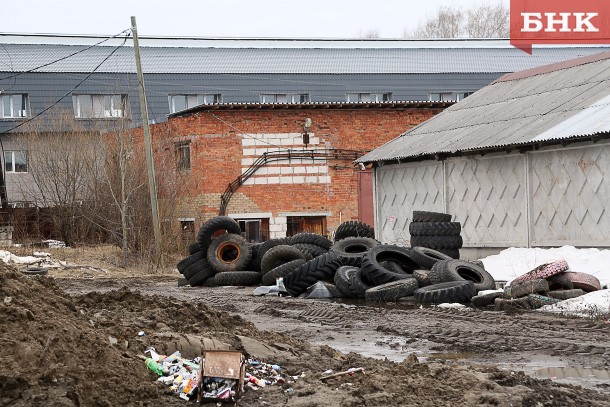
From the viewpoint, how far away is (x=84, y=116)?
53531 millimetres

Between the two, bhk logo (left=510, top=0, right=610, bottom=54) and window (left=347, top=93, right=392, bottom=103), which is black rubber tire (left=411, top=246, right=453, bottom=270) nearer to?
window (left=347, top=93, right=392, bottom=103)

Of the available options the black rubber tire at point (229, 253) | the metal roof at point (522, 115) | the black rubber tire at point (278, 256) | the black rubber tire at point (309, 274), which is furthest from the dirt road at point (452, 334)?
the metal roof at point (522, 115)

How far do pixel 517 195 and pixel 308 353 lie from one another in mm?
14594

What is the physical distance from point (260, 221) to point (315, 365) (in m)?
29.9

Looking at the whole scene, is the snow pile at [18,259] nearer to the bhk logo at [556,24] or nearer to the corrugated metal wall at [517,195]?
the corrugated metal wall at [517,195]

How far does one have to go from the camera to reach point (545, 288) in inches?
675

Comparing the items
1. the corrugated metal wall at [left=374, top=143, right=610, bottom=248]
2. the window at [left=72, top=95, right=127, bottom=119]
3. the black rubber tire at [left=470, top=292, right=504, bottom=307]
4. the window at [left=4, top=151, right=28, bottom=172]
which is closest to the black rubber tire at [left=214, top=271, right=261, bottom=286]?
the corrugated metal wall at [left=374, top=143, right=610, bottom=248]

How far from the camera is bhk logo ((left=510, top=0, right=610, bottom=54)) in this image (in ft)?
206

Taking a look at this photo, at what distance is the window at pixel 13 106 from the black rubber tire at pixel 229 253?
103ft

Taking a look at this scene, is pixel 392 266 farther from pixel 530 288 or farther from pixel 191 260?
pixel 191 260

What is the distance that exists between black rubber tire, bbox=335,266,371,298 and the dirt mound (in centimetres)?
1120

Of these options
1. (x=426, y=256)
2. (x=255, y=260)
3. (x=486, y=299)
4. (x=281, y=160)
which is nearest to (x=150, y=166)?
(x=255, y=260)

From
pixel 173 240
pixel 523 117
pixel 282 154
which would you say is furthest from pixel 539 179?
pixel 282 154

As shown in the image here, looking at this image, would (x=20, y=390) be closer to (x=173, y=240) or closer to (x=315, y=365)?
(x=315, y=365)
